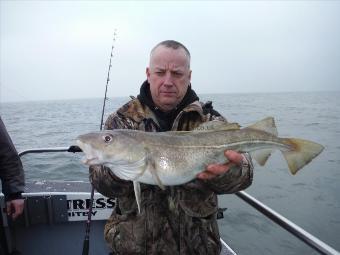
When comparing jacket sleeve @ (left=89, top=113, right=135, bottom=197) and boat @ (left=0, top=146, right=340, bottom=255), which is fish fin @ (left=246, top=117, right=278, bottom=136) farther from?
boat @ (left=0, top=146, right=340, bottom=255)

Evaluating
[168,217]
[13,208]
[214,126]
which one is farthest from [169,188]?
[13,208]

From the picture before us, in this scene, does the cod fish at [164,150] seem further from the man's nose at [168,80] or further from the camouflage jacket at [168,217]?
the man's nose at [168,80]

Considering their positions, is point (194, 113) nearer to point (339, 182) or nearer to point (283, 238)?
point (283, 238)

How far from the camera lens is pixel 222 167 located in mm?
2576

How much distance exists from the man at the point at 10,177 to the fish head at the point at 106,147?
1998mm

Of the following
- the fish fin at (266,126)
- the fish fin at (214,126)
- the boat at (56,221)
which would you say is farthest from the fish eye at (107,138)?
the boat at (56,221)

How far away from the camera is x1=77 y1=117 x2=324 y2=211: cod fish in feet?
8.00

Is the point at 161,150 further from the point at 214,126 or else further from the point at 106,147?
the point at 214,126

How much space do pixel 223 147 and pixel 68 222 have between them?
316cm

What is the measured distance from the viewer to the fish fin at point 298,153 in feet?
9.43

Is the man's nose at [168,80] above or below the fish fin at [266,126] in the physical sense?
above

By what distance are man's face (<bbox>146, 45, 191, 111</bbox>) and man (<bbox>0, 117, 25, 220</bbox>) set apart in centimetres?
207

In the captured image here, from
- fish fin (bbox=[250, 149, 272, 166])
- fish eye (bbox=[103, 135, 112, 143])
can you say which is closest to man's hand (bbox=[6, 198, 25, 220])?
fish eye (bbox=[103, 135, 112, 143])

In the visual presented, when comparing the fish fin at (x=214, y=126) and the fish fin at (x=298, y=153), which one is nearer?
the fish fin at (x=214, y=126)
